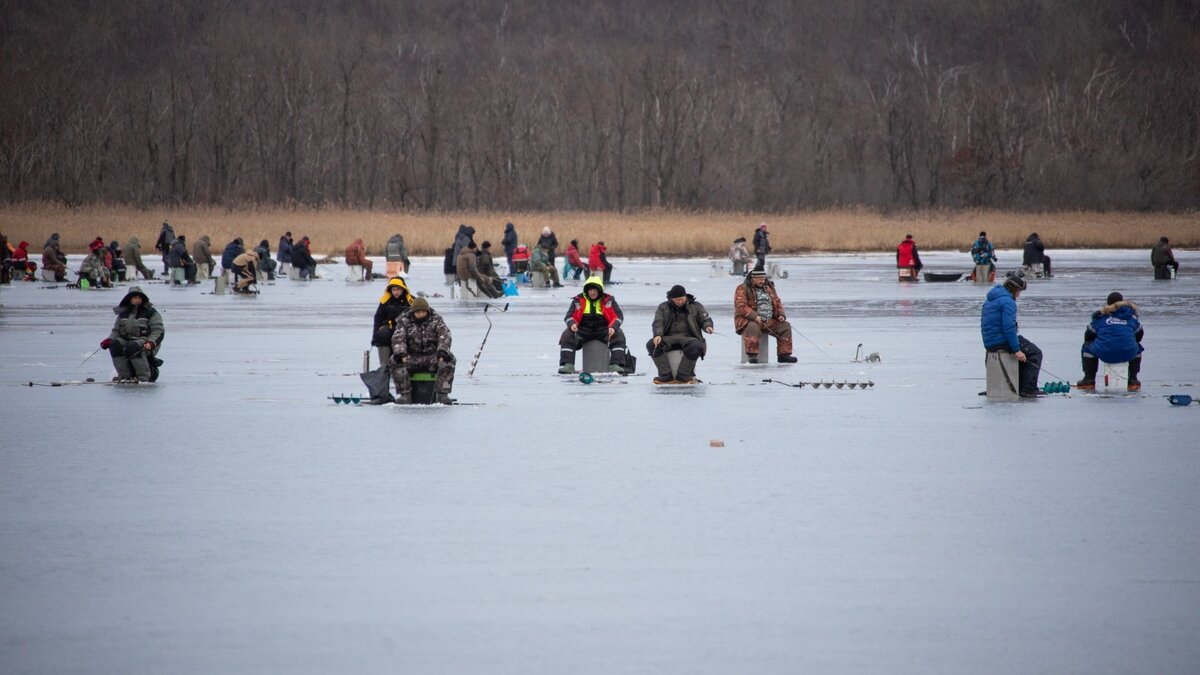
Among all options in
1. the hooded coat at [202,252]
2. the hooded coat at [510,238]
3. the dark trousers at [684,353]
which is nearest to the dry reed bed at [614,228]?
the hooded coat at [510,238]

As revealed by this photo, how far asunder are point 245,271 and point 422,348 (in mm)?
21823

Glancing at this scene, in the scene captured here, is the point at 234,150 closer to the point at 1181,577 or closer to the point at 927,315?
the point at 927,315

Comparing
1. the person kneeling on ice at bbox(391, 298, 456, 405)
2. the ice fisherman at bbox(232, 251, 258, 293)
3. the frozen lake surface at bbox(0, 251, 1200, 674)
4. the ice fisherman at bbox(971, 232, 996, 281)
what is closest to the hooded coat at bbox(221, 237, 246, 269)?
the ice fisherman at bbox(232, 251, 258, 293)

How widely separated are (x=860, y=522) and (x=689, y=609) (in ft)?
7.88

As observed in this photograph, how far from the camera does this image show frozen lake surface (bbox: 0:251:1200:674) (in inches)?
268

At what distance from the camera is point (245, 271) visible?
1428 inches

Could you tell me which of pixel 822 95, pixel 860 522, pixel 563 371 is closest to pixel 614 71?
pixel 822 95

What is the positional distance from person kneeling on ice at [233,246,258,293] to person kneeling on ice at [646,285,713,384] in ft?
65.1

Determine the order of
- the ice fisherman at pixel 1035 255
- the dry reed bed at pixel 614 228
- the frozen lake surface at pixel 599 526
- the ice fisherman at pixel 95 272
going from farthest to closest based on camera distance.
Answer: the dry reed bed at pixel 614 228 < the ice fisherman at pixel 1035 255 < the ice fisherman at pixel 95 272 < the frozen lake surface at pixel 599 526

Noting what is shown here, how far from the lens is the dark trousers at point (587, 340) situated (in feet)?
61.1

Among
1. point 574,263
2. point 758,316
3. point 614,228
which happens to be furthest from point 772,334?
point 614,228

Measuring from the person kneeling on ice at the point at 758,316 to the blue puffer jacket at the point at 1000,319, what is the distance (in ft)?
13.7

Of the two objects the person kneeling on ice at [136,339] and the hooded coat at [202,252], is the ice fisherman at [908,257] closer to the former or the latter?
the hooded coat at [202,252]

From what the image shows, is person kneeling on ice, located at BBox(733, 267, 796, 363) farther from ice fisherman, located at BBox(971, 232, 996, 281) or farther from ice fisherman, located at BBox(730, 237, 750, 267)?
ice fisherman, located at BBox(730, 237, 750, 267)
